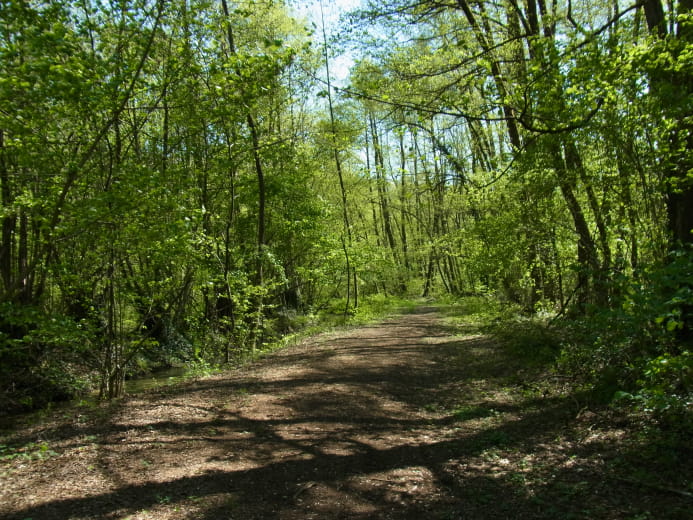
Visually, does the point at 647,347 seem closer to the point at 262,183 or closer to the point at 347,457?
the point at 347,457

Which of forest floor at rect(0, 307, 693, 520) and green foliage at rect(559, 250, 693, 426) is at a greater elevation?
green foliage at rect(559, 250, 693, 426)

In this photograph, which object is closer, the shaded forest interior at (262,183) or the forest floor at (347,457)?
the forest floor at (347,457)

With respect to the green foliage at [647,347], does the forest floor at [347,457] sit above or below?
below

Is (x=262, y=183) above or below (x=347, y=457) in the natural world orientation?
above

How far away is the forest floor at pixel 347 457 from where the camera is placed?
3.54m

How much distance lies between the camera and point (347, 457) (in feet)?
15.2

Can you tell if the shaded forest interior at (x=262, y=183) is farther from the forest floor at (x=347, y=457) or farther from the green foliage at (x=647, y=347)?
the forest floor at (x=347, y=457)

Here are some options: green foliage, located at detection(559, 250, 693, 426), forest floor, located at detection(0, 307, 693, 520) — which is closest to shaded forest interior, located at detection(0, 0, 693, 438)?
green foliage, located at detection(559, 250, 693, 426)

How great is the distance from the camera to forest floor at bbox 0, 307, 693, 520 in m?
3.54

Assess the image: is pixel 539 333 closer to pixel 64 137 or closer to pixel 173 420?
pixel 173 420

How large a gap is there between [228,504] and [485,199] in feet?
31.1

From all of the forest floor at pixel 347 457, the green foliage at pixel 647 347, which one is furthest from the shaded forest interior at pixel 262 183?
the forest floor at pixel 347 457

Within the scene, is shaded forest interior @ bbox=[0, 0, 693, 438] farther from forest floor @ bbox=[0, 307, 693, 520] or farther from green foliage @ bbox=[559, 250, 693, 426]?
forest floor @ bbox=[0, 307, 693, 520]

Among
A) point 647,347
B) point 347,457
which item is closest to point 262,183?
point 347,457
